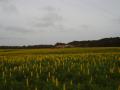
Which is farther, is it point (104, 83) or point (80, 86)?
point (104, 83)

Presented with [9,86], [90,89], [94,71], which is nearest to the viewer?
[90,89]

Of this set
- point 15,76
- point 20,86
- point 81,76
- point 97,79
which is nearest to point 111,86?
point 97,79

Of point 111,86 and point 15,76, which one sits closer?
point 111,86

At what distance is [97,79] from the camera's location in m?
12.9

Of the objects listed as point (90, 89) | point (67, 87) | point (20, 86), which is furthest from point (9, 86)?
point (90, 89)

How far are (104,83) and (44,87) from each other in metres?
2.84

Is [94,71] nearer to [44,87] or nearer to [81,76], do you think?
[81,76]

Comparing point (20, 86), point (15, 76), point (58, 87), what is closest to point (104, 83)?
point (58, 87)

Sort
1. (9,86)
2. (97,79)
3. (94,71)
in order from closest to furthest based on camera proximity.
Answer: (9,86) → (97,79) → (94,71)

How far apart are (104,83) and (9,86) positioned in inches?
165

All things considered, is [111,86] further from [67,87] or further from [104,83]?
[67,87]

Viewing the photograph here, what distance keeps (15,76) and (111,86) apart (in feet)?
17.4

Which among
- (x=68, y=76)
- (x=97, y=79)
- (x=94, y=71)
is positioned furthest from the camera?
(x=94, y=71)

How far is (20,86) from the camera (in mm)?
11383
